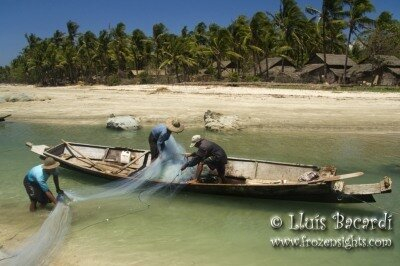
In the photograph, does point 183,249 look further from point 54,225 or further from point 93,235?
point 54,225

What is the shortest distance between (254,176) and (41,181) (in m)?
5.00

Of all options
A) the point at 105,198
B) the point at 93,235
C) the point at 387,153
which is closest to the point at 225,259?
the point at 93,235

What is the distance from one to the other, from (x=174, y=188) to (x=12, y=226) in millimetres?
3554

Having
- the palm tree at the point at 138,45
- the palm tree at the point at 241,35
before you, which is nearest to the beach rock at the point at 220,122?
the palm tree at the point at 241,35

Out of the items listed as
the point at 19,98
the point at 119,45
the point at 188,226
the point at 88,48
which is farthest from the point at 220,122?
the point at 88,48

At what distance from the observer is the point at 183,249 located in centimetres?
729

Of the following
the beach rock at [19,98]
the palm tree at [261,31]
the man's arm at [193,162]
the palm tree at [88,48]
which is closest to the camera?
the man's arm at [193,162]

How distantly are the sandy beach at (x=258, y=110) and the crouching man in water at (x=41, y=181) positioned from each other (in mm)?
11760

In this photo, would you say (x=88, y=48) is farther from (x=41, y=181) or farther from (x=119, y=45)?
(x=41, y=181)

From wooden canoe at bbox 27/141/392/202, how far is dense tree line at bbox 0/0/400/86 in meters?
28.0

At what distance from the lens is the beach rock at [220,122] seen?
1842 cm

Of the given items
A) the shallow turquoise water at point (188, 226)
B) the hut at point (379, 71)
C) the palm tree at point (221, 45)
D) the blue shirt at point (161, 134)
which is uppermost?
the palm tree at point (221, 45)

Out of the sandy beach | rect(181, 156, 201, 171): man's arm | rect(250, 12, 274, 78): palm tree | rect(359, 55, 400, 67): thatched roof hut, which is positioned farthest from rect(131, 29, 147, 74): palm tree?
rect(181, 156, 201, 171): man's arm

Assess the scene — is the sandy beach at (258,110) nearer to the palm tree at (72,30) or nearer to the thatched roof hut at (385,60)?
the thatched roof hut at (385,60)
